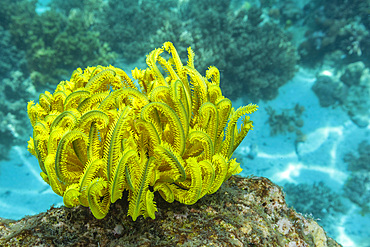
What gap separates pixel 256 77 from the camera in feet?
36.3

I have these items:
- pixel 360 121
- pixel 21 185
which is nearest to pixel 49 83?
pixel 21 185

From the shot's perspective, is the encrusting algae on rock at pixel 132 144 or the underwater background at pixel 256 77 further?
the underwater background at pixel 256 77

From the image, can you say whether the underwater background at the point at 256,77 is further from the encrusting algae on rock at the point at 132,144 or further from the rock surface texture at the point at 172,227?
the encrusting algae on rock at the point at 132,144

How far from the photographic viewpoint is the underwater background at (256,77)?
927cm

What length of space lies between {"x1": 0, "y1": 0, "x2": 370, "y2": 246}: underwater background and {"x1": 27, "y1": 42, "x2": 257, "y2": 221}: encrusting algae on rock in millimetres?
7177

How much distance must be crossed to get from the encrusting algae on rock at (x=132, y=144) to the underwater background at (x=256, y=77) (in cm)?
718

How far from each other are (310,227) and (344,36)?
550 inches

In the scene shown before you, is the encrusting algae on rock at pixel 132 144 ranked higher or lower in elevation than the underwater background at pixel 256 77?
lower

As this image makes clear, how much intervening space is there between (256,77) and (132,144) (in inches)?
402

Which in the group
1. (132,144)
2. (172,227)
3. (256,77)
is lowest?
(172,227)

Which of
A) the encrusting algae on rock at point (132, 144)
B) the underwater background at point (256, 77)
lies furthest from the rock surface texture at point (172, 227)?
the underwater background at point (256, 77)

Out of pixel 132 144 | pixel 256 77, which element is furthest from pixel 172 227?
pixel 256 77

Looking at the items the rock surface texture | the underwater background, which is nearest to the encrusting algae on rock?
the rock surface texture

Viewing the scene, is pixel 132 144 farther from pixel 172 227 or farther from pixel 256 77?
pixel 256 77
